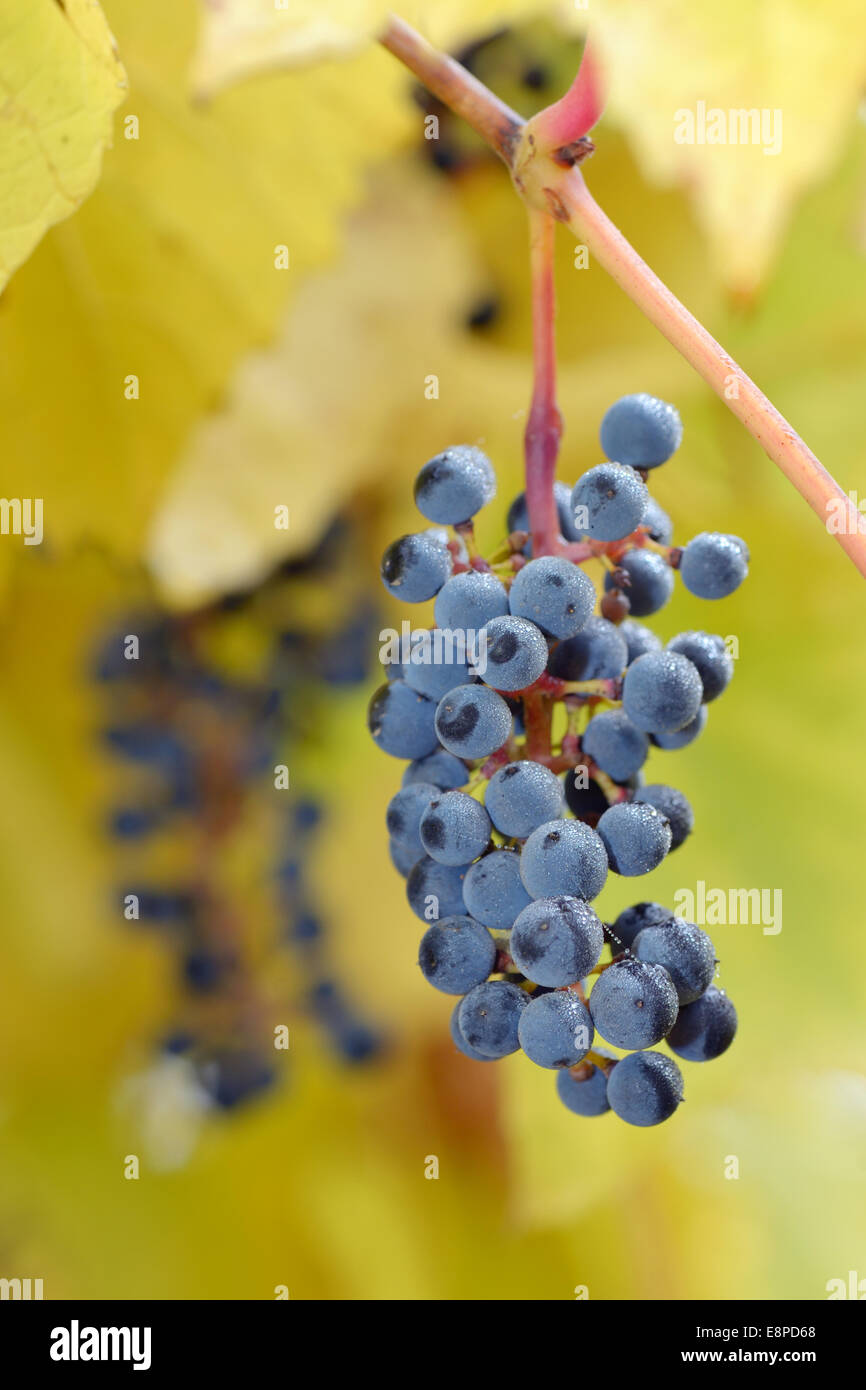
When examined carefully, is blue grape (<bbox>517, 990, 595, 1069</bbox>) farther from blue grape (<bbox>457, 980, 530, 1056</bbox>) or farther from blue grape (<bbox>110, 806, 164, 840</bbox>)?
blue grape (<bbox>110, 806, 164, 840</bbox>)

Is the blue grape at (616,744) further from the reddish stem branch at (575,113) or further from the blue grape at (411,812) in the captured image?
the reddish stem branch at (575,113)

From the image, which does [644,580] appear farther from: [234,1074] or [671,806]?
[234,1074]

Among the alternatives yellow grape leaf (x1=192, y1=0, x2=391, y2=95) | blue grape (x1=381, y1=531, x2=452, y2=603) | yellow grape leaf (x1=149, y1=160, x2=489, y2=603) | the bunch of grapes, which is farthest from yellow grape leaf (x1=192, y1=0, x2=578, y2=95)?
the bunch of grapes

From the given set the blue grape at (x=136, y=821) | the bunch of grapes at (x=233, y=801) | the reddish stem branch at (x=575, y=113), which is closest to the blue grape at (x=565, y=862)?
the reddish stem branch at (x=575, y=113)

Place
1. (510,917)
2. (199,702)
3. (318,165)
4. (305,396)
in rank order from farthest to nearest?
(199,702) < (305,396) < (318,165) < (510,917)

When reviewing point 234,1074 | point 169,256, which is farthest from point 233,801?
point 169,256
